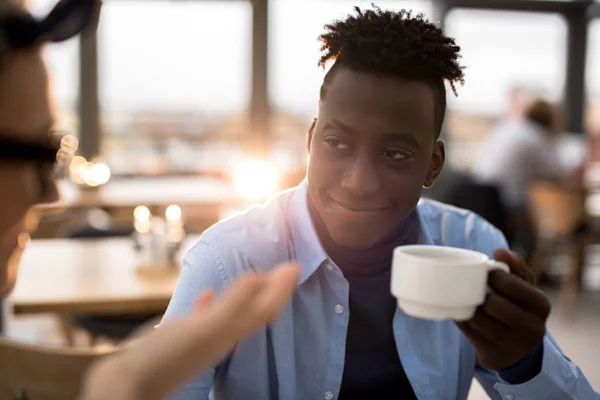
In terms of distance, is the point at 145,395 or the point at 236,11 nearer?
the point at 145,395

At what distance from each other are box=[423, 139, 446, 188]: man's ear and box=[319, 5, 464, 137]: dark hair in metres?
0.03

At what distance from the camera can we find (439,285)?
0.78 metres

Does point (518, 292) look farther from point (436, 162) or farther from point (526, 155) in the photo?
point (526, 155)

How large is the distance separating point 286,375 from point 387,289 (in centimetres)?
23

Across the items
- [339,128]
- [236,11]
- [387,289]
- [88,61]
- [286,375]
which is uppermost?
[236,11]

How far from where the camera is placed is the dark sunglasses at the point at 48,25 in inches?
20.8

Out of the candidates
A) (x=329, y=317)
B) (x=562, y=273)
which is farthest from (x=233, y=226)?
(x=562, y=273)

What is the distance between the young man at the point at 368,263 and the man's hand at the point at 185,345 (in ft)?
1.48

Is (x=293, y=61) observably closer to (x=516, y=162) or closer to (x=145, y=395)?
(x=516, y=162)

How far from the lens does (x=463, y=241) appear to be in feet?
4.28

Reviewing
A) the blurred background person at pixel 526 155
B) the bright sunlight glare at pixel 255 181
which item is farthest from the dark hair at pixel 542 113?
the bright sunlight glare at pixel 255 181

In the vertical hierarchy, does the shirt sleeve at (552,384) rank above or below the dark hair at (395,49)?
below

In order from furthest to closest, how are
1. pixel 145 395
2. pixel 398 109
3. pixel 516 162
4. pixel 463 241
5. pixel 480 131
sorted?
pixel 480 131, pixel 516 162, pixel 463 241, pixel 398 109, pixel 145 395

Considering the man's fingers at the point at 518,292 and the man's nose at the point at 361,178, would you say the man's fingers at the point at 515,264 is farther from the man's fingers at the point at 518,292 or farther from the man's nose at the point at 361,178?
the man's nose at the point at 361,178
